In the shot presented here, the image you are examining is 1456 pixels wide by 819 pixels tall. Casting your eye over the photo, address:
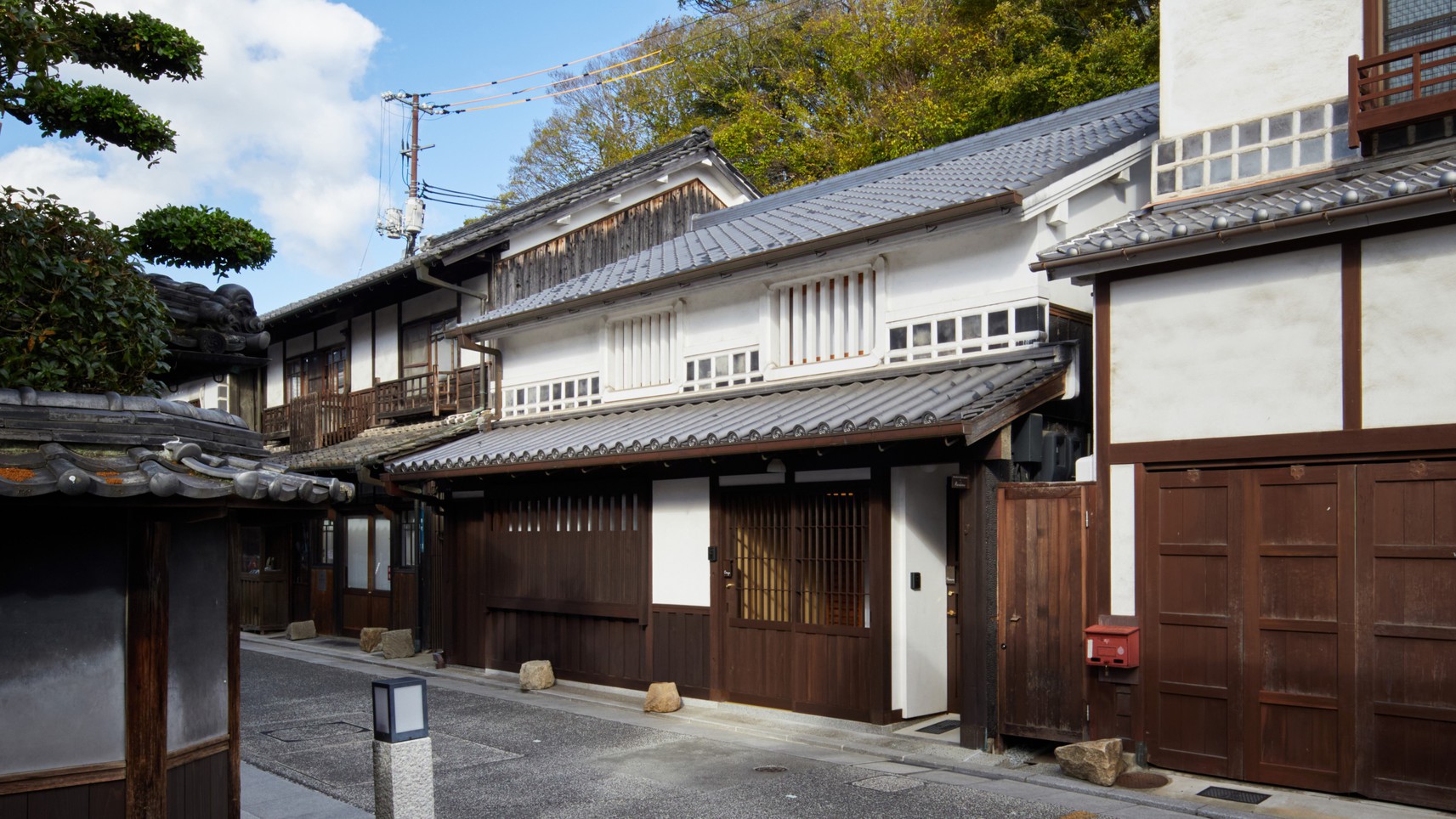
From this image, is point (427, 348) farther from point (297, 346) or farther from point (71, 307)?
point (71, 307)

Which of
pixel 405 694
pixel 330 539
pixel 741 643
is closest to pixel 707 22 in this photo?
pixel 330 539

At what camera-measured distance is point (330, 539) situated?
2367cm

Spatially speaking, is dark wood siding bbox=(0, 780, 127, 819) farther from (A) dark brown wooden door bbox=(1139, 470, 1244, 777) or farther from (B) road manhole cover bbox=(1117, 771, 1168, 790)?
(A) dark brown wooden door bbox=(1139, 470, 1244, 777)

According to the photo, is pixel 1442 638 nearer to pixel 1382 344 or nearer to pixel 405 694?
pixel 1382 344

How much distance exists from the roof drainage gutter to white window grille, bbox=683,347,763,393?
16.3 feet

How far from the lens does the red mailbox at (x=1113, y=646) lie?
911 cm

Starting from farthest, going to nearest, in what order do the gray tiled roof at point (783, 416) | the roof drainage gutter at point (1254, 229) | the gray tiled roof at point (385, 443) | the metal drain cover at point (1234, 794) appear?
the gray tiled roof at point (385, 443) < the gray tiled roof at point (783, 416) < the metal drain cover at point (1234, 794) < the roof drainage gutter at point (1254, 229)

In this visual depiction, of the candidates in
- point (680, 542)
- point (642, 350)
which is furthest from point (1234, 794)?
point (642, 350)

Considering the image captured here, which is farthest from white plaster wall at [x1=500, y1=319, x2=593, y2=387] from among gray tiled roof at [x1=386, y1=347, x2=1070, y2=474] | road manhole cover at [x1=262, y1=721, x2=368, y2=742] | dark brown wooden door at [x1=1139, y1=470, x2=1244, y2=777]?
dark brown wooden door at [x1=1139, y1=470, x2=1244, y2=777]

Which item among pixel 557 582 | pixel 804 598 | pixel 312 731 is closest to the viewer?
pixel 804 598

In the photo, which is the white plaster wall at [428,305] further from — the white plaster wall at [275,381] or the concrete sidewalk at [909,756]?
the concrete sidewalk at [909,756]

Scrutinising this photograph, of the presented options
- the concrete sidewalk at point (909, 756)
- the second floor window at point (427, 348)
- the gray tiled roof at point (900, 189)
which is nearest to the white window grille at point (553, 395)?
the gray tiled roof at point (900, 189)

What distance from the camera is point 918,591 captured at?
37.7 ft

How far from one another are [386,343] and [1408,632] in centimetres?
2015
